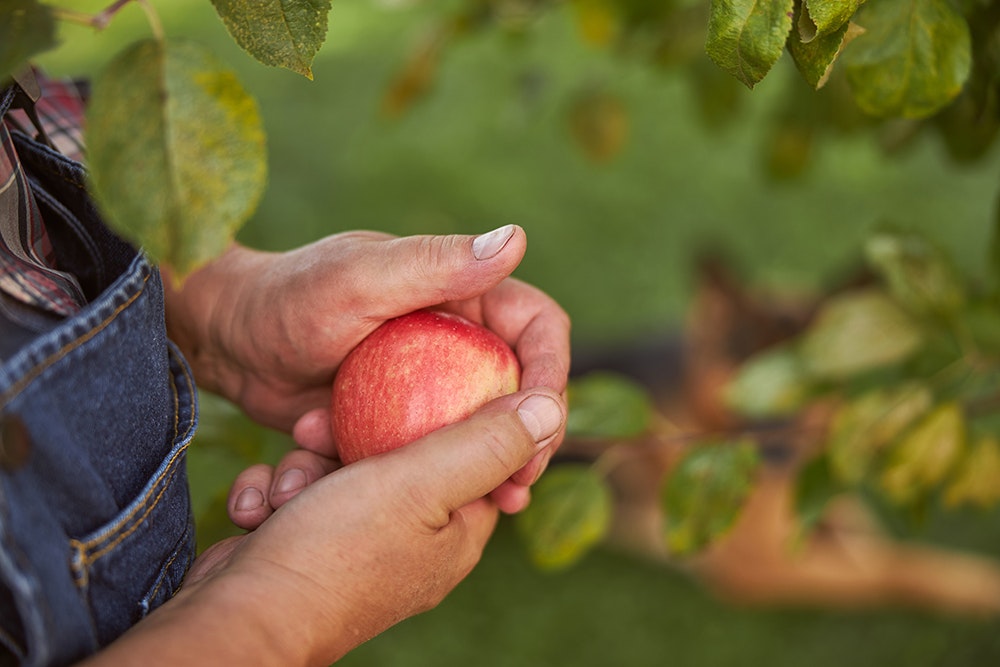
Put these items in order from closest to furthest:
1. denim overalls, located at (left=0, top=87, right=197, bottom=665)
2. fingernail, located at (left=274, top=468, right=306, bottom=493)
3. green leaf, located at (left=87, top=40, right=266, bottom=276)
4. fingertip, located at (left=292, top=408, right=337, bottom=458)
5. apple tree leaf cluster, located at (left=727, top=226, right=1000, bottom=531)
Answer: green leaf, located at (left=87, top=40, right=266, bottom=276) < denim overalls, located at (left=0, top=87, right=197, bottom=665) < fingernail, located at (left=274, top=468, right=306, bottom=493) < fingertip, located at (left=292, top=408, right=337, bottom=458) < apple tree leaf cluster, located at (left=727, top=226, right=1000, bottom=531)

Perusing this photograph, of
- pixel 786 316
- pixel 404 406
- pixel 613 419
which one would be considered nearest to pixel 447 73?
pixel 786 316

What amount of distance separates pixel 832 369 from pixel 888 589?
3.74ft

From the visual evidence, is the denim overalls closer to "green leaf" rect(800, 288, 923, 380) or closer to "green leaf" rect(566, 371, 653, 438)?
"green leaf" rect(566, 371, 653, 438)

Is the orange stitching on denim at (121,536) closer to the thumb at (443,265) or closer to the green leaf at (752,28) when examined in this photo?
the thumb at (443,265)

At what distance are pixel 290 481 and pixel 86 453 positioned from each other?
0.97 feet

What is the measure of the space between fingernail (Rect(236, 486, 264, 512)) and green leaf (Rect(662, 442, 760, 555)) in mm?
594

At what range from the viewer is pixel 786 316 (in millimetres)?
2633

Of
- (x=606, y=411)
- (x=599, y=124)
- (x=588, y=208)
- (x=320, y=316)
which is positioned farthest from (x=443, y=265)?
(x=588, y=208)

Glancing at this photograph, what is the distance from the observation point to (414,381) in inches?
43.3

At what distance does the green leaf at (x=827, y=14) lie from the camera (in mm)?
781

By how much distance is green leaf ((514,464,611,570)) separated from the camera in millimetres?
1431

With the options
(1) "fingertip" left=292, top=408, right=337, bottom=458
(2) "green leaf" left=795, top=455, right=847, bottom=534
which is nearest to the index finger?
(1) "fingertip" left=292, top=408, right=337, bottom=458

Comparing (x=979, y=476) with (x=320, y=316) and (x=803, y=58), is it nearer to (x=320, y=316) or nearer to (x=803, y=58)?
(x=803, y=58)

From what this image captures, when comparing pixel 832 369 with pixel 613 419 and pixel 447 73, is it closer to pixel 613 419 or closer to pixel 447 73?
pixel 613 419
